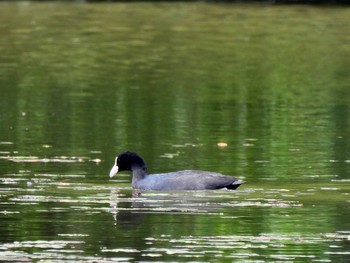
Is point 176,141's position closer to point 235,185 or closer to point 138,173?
point 138,173

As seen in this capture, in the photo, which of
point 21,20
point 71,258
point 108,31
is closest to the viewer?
point 71,258

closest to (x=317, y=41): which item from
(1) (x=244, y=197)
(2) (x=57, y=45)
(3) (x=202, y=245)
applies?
(2) (x=57, y=45)

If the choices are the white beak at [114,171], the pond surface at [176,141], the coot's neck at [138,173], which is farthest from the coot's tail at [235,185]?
the white beak at [114,171]

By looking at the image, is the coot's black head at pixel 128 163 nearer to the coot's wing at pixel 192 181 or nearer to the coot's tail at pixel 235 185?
the coot's wing at pixel 192 181

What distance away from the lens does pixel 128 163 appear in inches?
664

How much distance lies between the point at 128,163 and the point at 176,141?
13.1 feet

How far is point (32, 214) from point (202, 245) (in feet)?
7.49

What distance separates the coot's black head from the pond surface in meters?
0.20

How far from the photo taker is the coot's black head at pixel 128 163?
16.8m

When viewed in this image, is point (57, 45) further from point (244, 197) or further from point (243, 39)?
point (244, 197)

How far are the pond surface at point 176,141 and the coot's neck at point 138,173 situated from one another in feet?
0.79

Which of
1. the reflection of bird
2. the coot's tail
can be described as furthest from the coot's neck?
the coot's tail

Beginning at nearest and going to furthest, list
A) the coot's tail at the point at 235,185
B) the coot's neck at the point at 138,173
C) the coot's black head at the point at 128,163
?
1. the coot's tail at the point at 235,185
2. the coot's neck at the point at 138,173
3. the coot's black head at the point at 128,163

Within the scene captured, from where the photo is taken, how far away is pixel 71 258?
12.2 metres
